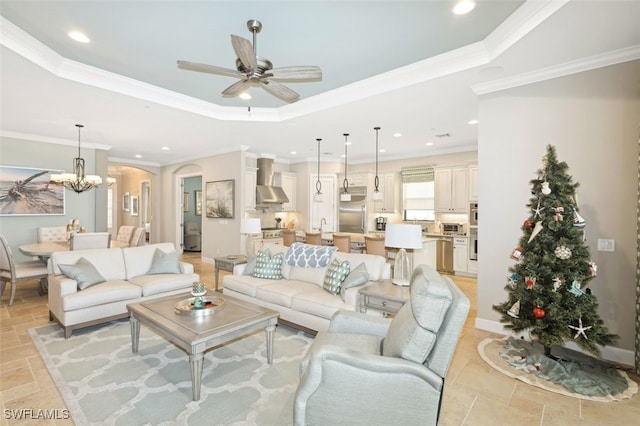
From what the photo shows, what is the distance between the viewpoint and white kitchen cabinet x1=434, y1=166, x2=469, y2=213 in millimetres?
6883

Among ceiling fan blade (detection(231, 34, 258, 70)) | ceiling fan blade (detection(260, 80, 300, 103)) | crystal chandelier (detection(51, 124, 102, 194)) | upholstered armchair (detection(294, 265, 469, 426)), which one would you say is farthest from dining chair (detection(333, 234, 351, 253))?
crystal chandelier (detection(51, 124, 102, 194))

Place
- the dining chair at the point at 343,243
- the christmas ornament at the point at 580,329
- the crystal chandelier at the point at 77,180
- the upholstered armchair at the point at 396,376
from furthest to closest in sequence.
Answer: the crystal chandelier at the point at 77,180 → the dining chair at the point at 343,243 → the christmas ornament at the point at 580,329 → the upholstered armchair at the point at 396,376

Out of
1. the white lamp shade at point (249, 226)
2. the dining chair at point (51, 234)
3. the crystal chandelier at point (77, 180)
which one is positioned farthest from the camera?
the dining chair at point (51, 234)

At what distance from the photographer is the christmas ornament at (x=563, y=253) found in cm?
268

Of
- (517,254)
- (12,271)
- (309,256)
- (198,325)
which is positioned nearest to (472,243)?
(517,254)

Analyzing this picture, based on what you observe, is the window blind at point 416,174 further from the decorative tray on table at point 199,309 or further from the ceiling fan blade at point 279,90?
the decorative tray on table at point 199,309

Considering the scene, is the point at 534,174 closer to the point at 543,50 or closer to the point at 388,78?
the point at 543,50

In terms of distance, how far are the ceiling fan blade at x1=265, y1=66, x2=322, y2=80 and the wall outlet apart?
3159mm

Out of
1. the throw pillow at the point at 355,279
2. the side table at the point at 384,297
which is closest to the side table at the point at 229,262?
the throw pillow at the point at 355,279

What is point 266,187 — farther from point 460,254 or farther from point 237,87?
point 237,87

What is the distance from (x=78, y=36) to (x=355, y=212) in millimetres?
6637

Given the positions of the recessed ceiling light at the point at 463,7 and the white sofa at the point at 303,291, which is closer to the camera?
the recessed ceiling light at the point at 463,7

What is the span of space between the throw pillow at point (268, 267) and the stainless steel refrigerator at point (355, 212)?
14.3 ft

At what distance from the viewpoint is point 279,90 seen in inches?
117
